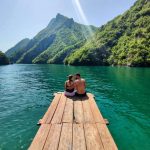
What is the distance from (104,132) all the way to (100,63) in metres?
168

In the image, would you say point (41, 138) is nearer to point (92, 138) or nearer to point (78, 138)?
point (78, 138)

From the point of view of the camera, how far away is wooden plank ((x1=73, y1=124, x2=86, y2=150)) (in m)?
9.83

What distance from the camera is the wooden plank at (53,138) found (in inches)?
386

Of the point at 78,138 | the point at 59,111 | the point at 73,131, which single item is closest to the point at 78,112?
the point at 59,111

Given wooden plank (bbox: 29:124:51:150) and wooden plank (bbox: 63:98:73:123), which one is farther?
wooden plank (bbox: 63:98:73:123)

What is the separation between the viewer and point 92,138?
421 inches

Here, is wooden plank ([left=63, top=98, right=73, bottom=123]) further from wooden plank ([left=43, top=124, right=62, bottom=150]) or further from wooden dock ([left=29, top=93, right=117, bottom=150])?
wooden plank ([left=43, top=124, right=62, bottom=150])

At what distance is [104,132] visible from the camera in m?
11.5

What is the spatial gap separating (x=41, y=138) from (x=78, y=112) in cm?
516

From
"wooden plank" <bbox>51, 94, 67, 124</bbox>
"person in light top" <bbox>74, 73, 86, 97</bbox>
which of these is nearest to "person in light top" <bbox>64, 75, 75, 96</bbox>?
"person in light top" <bbox>74, 73, 86, 97</bbox>

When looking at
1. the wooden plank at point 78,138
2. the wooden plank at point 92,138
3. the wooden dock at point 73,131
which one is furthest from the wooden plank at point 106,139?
the wooden plank at point 78,138

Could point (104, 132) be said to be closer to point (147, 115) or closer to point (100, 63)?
point (147, 115)

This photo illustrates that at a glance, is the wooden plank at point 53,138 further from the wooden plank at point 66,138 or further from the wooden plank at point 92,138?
the wooden plank at point 92,138

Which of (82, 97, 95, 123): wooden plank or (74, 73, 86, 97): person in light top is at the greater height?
(74, 73, 86, 97): person in light top
